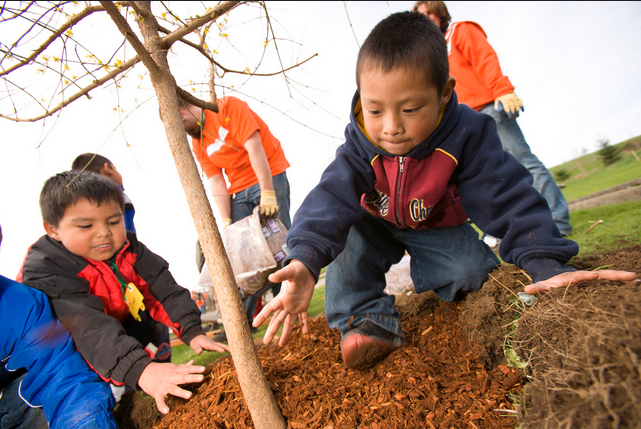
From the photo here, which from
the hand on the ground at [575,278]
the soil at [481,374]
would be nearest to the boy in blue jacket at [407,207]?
the hand on the ground at [575,278]

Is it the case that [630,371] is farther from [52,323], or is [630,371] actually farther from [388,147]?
[52,323]

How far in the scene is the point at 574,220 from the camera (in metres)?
4.13

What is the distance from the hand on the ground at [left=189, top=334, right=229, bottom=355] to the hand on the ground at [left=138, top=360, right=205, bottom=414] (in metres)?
0.22

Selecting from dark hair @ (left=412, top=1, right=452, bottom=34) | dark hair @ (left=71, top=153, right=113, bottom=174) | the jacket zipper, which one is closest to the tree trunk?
the jacket zipper

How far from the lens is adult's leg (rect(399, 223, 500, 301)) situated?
186cm

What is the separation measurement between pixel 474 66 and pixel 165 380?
3.88 metres

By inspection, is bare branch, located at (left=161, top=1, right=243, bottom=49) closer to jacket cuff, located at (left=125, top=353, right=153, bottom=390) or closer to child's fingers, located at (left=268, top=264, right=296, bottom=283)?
child's fingers, located at (left=268, top=264, right=296, bottom=283)

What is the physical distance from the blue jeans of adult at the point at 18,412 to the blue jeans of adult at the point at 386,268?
1804 millimetres

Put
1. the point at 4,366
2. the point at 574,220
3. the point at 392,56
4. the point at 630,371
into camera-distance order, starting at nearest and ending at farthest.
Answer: the point at 630,371, the point at 392,56, the point at 4,366, the point at 574,220

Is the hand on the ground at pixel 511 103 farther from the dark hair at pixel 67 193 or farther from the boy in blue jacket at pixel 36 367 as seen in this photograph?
the boy in blue jacket at pixel 36 367

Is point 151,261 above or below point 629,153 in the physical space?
above

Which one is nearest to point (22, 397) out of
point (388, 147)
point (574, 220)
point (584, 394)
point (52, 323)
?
point (52, 323)

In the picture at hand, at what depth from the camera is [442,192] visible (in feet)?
5.71

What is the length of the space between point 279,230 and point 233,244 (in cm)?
44
